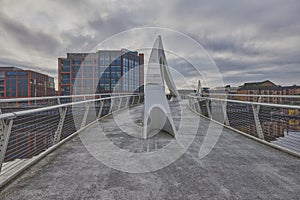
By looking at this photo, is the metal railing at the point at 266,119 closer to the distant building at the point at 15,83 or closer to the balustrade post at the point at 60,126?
the balustrade post at the point at 60,126

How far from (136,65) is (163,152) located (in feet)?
133

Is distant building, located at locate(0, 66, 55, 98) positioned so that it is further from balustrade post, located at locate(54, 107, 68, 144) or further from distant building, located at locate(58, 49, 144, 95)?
balustrade post, located at locate(54, 107, 68, 144)

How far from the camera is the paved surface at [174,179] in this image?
5.10 ft

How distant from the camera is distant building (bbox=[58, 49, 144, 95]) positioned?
119 feet

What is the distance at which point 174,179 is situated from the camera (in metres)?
1.83

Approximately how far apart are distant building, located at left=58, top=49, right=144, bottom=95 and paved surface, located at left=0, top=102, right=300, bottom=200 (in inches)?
1318

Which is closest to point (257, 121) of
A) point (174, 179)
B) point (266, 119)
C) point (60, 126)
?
point (266, 119)

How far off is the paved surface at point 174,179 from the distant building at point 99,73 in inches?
1318

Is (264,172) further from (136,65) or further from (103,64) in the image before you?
(136,65)

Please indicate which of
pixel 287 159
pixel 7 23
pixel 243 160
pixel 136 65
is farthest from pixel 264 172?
pixel 136 65

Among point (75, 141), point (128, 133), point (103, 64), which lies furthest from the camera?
point (103, 64)

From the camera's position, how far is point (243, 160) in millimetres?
2395

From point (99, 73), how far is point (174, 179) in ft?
123

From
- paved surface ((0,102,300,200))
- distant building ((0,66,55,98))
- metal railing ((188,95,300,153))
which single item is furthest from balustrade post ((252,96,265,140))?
distant building ((0,66,55,98))
